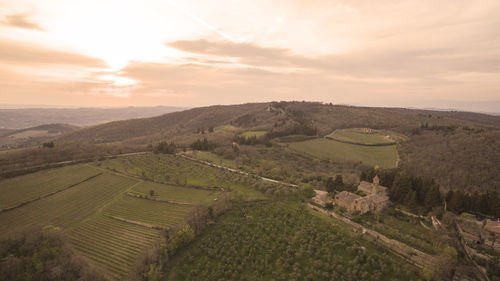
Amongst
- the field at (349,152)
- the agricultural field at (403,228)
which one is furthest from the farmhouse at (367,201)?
the field at (349,152)

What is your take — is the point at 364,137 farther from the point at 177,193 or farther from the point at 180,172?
the point at 177,193

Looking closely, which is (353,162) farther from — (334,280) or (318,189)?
(334,280)

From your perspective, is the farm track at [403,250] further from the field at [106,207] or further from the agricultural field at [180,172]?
the field at [106,207]

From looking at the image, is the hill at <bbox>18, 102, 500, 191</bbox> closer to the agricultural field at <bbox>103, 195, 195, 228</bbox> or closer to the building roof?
the building roof

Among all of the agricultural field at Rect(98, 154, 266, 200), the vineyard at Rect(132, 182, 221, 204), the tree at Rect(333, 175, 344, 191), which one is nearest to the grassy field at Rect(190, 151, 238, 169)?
A: the agricultural field at Rect(98, 154, 266, 200)

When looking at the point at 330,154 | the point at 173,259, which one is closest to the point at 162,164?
the point at 173,259

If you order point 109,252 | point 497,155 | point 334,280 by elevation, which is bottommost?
point 109,252

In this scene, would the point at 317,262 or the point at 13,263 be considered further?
the point at 317,262
